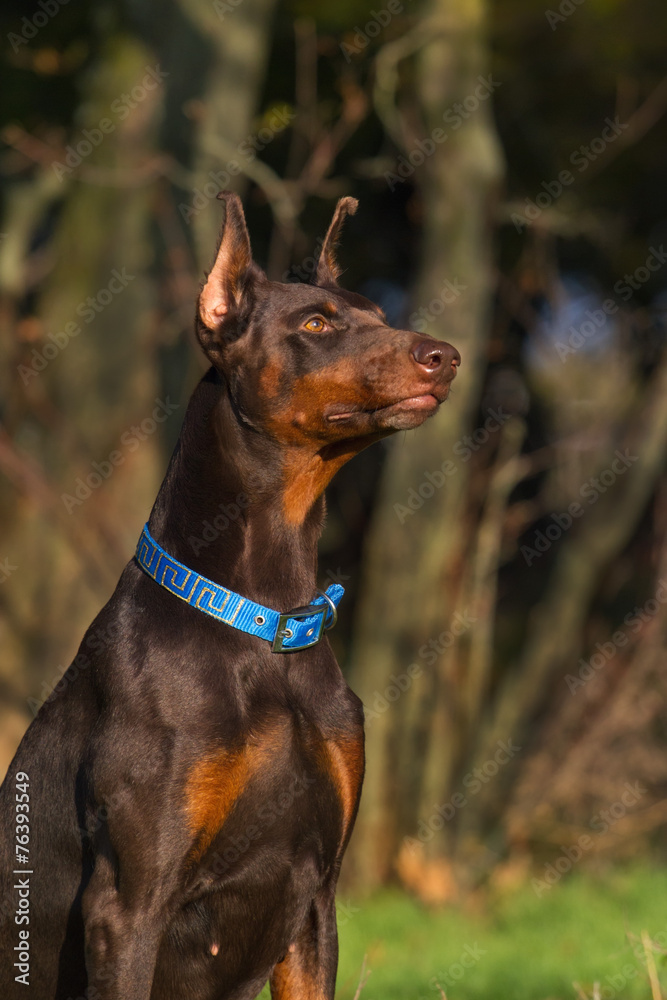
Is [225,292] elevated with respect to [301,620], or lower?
elevated

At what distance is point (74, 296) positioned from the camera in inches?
307

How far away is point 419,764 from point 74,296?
399 cm

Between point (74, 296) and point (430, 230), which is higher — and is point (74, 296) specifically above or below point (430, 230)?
below

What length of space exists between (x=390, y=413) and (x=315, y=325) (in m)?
0.37

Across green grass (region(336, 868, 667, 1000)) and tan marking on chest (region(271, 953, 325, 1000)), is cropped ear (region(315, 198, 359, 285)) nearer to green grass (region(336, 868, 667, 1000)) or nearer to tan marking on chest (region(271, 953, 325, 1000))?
tan marking on chest (region(271, 953, 325, 1000))

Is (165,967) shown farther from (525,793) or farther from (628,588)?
(628,588)

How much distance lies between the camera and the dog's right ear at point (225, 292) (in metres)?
3.44

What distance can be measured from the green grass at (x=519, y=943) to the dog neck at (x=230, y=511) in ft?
5.52

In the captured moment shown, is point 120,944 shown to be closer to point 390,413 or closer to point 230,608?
point 230,608

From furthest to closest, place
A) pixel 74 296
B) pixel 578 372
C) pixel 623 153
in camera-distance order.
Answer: pixel 578 372
pixel 623 153
pixel 74 296

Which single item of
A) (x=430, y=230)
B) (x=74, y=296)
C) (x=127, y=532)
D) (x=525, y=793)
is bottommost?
(x=525, y=793)

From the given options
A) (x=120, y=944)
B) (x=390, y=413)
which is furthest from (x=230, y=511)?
(x=120, y=944)

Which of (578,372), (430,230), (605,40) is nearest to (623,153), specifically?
(605,40)

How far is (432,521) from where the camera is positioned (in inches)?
311
